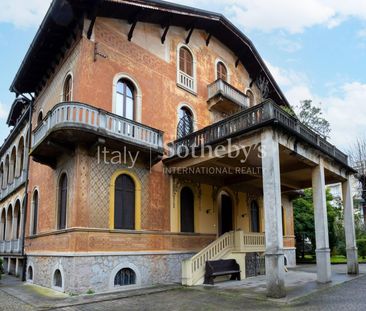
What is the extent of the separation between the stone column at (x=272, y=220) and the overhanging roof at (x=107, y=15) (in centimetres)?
794

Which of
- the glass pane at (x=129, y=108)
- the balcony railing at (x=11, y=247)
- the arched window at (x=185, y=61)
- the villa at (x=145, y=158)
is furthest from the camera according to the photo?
the balcony railing at (x=11, y=247)

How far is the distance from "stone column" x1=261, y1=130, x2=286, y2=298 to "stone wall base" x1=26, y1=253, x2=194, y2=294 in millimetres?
4978

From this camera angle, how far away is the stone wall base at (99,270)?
11.3 meters

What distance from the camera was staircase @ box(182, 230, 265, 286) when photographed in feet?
42.6

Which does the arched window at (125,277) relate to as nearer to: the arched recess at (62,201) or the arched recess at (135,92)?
the arched recess at (62,201)

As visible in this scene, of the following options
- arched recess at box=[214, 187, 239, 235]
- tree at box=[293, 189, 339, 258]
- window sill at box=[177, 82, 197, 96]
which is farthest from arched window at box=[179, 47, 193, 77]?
tree at box=[293, 189, 339, 258]

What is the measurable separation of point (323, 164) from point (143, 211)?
790 centimetres

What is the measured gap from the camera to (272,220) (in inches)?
415

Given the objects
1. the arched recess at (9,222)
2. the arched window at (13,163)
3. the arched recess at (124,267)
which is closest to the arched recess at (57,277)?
the arched recess at (124,267)

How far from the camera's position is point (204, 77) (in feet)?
60.8

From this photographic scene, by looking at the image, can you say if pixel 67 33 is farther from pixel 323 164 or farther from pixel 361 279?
pixel 361 279

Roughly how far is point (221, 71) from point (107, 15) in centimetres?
805

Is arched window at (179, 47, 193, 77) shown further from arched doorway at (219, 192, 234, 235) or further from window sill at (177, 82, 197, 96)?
arched doorway at (219, 192, 234, 235)

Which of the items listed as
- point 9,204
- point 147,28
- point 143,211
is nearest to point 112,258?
point 143,211
